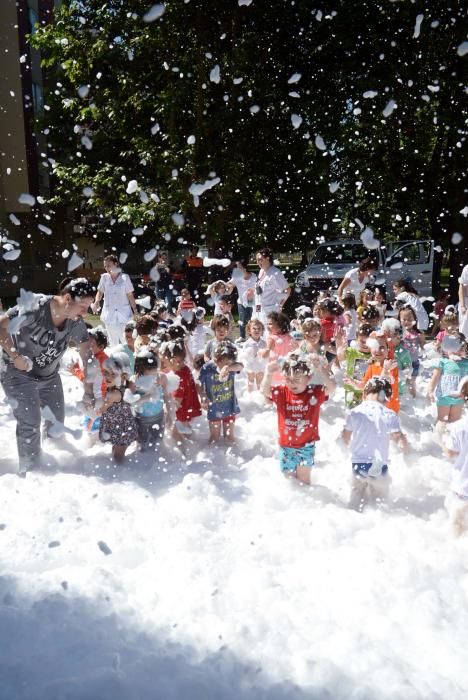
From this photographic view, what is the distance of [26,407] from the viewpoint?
4777 mm

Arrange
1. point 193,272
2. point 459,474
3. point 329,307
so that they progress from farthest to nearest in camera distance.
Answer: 1. point 193,272
2. point 329,307
3. point 459,474

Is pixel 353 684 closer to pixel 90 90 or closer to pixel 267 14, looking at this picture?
pixel 267 14

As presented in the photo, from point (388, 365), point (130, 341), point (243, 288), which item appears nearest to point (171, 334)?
A: point (130, 341)

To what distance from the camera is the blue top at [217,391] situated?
5332 millimetres

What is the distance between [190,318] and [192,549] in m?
4.84

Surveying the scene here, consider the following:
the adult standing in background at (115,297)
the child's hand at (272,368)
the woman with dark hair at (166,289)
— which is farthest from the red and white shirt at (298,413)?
the woman with dark hair at (166,289)

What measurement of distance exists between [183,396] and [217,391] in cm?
32

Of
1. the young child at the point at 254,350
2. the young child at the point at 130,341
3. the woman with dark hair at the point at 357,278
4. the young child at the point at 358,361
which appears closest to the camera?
the young child at the point at 358,361

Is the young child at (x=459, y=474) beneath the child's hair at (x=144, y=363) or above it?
beneath

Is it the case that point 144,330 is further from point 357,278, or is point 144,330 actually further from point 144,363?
point 357,278

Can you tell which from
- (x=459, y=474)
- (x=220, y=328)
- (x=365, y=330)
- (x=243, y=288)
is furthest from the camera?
(x=243, y=288)

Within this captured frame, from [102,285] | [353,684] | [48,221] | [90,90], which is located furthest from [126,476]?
[48,221]

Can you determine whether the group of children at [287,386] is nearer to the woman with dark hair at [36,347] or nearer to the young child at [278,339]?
the young child at [278,339]

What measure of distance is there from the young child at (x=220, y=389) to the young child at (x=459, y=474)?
81.0 inches
